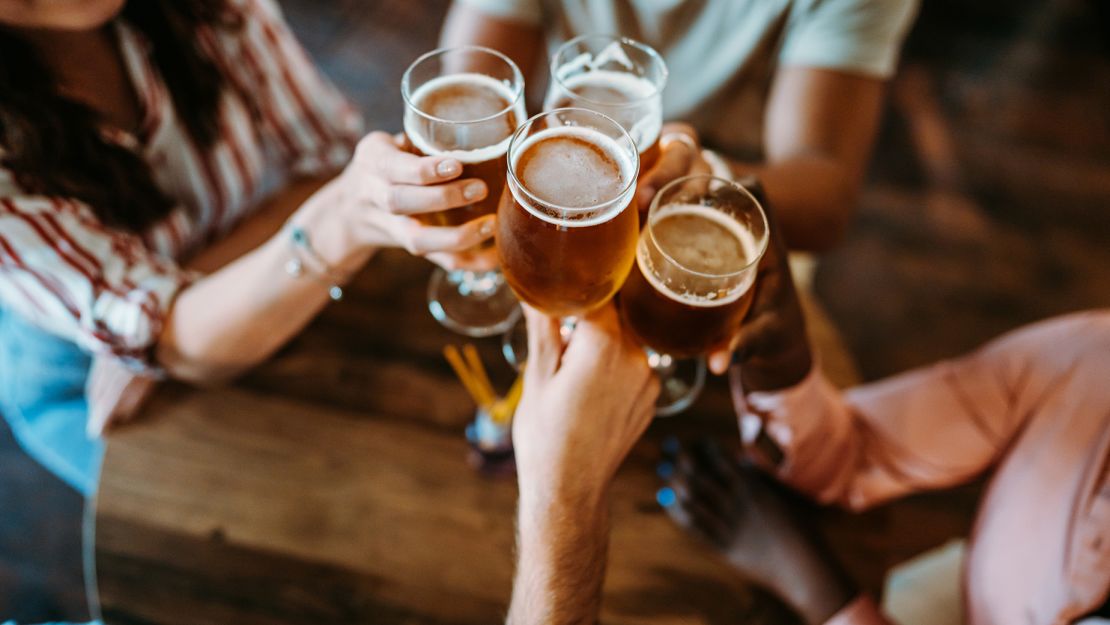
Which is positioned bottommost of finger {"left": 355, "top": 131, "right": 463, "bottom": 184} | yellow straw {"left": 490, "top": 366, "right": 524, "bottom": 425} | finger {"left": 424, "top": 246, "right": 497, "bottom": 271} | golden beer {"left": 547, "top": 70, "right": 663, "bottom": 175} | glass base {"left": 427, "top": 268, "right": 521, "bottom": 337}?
yellow straw {"left": 490, "top": 366, "right": 524, "bottom": 425}

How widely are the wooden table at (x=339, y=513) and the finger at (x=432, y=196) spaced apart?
1.63 feet

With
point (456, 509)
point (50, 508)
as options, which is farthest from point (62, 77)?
point (50, 508)

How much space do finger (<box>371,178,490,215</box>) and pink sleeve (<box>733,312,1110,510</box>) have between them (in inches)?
25.9

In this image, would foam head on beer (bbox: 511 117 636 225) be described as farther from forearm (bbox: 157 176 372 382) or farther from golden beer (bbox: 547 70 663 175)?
forearm (bbox: 157 176 372 382)

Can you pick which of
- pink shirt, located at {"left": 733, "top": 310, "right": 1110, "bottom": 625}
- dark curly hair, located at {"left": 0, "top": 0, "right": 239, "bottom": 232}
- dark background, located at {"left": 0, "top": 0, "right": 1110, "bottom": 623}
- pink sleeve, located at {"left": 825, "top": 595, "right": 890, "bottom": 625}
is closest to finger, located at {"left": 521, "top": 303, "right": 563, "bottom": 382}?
pink shirt, located at {"left": 733, "top": 310, "right": 1110, "bottom": 625}

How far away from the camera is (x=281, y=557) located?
3.95 feet

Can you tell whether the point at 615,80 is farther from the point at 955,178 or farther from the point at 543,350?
the point at 955,178

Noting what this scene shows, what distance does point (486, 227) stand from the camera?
1030mm

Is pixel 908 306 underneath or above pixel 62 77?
underneath

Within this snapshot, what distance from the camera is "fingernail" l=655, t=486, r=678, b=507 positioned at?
4.25ft

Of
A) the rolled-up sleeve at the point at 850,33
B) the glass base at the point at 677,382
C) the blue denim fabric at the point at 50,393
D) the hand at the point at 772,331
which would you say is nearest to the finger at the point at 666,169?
the hand at the point at 772,331

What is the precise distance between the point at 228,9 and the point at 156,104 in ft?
0.94

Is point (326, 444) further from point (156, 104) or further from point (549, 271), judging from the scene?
point (156, 104)

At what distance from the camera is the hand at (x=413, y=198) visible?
971 mm
